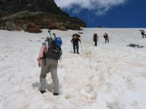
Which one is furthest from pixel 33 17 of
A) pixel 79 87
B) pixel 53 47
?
pixel 53 47

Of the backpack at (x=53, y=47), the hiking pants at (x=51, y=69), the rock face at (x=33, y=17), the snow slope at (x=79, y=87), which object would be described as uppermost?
the rock face at (x=33, y=17)

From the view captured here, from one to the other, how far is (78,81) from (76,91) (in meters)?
1.57

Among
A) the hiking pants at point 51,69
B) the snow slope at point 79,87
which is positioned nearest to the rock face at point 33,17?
the snow slope at point 79,87

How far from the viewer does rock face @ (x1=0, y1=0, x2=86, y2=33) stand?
5266 centimetres

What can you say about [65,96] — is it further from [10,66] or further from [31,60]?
[31,60]

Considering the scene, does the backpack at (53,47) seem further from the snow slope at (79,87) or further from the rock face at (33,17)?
the rock face at (33,17)

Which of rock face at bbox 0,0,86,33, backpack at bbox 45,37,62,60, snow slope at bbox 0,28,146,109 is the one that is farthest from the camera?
rock face at bbox 0,0,86,33

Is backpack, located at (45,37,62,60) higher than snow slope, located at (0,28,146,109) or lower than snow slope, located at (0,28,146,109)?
higher

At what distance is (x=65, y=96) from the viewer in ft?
36.9

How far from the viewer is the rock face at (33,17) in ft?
173

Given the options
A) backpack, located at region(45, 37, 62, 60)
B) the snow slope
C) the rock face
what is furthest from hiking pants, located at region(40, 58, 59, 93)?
the rock face

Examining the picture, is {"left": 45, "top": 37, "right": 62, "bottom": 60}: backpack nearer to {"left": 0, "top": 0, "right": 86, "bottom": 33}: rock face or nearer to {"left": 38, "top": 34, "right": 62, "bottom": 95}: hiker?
{"left": 38, "top": 34, "right": 62, "bottom": 95}: hiker

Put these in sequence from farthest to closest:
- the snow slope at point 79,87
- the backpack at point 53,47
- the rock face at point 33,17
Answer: the rock face at point 33,17 → the backpack at point 53,47 → the snow slope at point 79,87

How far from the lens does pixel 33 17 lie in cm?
6600
